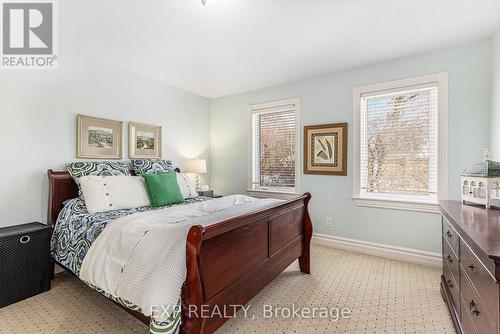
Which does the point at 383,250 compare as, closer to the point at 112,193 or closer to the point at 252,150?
the point at 252,150

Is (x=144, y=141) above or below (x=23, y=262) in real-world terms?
above

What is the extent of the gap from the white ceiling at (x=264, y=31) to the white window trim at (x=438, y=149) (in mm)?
338

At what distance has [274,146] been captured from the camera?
A: 4.10 m

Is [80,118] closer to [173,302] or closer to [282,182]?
[173,302]

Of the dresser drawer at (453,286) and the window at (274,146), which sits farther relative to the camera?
the window at (274,146)

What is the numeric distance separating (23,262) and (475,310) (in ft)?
10.9

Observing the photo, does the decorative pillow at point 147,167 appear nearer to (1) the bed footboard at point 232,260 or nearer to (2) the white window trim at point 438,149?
(1) the bed footboard at point 232,260

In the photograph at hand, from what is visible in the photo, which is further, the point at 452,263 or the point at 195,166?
the point at 195,166

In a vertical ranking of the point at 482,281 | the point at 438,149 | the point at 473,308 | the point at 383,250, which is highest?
the point at 438,149

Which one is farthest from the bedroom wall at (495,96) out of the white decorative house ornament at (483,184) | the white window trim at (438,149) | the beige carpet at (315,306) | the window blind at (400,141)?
the beige carpet at (315,306)

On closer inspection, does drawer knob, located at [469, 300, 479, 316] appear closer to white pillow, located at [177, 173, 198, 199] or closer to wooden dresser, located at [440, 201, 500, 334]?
wooden dresser, located at [440, 201, 500, 334]

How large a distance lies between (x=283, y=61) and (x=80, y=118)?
258cm

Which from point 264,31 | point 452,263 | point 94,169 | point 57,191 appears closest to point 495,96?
point 452,263

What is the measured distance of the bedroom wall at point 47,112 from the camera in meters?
2.39
